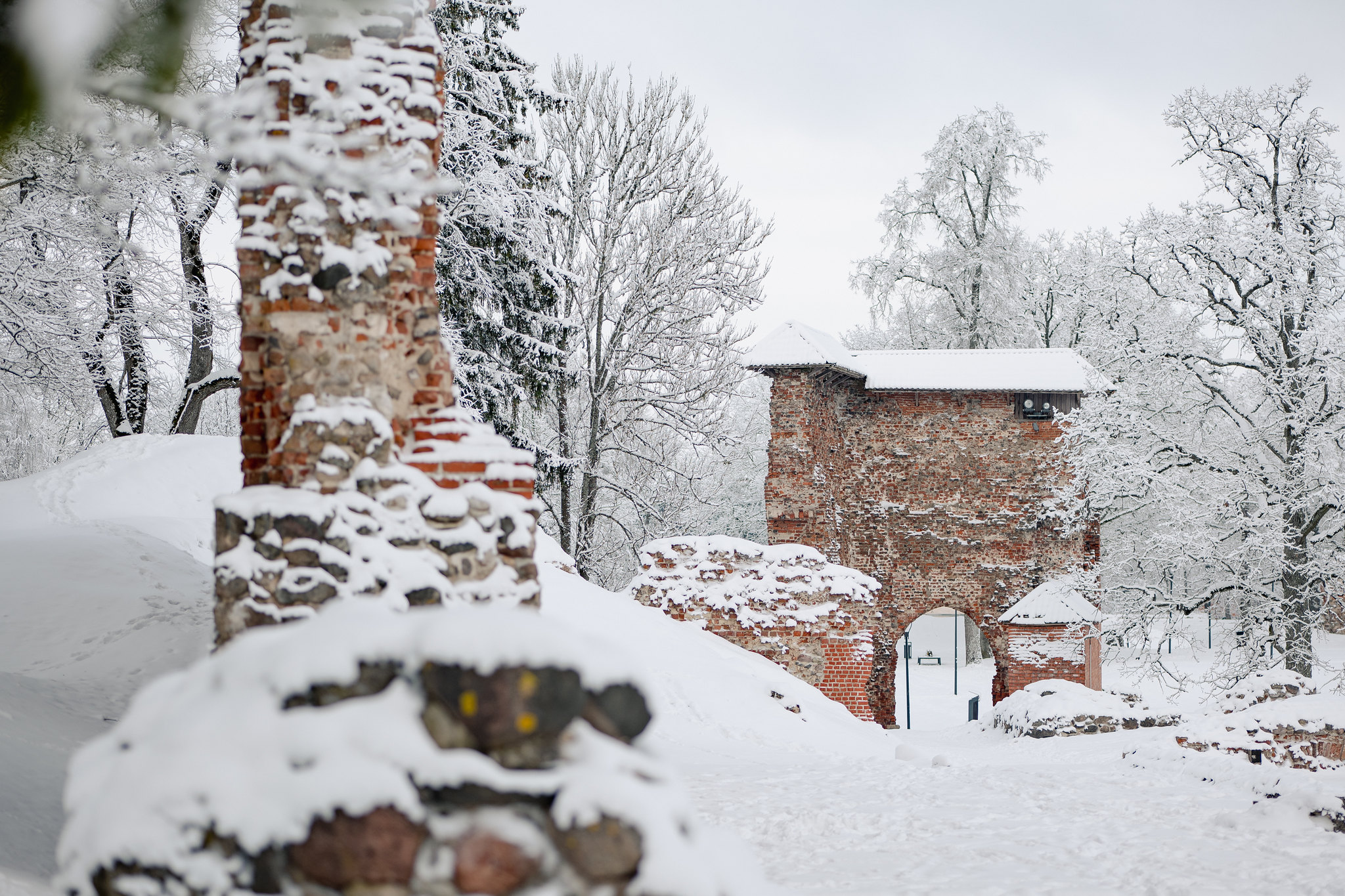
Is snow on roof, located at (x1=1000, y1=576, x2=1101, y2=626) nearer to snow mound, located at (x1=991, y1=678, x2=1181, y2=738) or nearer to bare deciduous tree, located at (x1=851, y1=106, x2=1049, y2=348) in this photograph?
snow mound, located at (x1=991, y1=678, x2=1181, y2=738)

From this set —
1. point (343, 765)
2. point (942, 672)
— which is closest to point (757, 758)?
point (343, 765)

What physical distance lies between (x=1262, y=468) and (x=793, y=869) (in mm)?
11360

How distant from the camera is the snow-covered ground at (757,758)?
5.14 m

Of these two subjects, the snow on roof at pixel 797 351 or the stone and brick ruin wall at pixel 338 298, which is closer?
the stone and brick ruin wall at pixel 338 298

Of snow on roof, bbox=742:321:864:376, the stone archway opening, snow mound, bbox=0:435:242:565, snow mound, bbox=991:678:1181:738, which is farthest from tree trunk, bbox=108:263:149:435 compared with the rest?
snow mound, bbox=991:678:1181:738

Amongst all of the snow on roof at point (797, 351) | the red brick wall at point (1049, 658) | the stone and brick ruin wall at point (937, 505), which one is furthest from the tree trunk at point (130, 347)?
the red brick wall at point (1049, 658)

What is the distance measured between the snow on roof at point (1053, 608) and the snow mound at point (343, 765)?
1623 cm

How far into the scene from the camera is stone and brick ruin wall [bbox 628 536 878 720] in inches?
567

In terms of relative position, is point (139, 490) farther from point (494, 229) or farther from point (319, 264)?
point (319, 264)

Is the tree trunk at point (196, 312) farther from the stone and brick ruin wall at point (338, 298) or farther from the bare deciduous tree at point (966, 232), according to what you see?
the bare deciduous tree at point (966, 232)

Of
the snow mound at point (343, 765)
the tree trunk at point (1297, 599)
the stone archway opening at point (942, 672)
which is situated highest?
the snow mound at point (343, 765)

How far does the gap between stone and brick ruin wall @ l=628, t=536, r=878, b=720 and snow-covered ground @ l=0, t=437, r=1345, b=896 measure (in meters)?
1.27

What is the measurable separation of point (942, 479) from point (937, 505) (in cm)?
→ 51

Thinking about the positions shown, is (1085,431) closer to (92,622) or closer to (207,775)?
(92,622)
